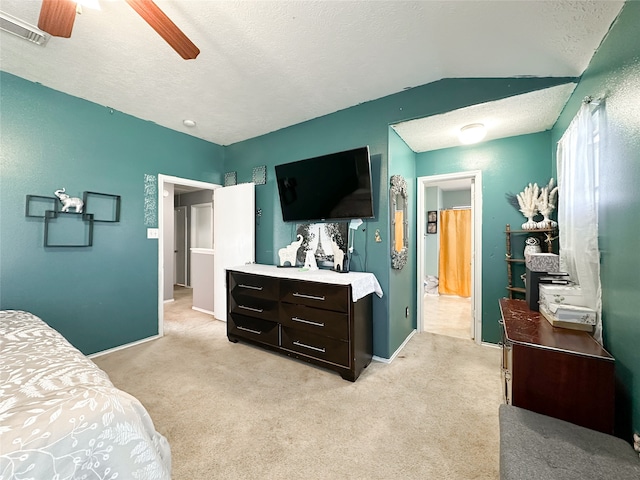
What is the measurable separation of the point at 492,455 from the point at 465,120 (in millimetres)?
2637

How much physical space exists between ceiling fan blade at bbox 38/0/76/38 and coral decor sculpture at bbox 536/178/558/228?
367 cm

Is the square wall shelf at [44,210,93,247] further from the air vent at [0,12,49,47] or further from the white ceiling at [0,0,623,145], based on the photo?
the air vent at [0,12,49,47]

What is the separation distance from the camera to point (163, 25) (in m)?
1.26

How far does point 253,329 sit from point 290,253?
95 centimetres

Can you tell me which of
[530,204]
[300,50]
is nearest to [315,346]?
[300,50]

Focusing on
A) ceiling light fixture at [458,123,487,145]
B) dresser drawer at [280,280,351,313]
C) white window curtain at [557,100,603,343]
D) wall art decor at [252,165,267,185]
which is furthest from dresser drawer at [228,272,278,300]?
ceiling light fixture at [458,123,487,145]

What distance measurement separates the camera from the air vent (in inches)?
63.4

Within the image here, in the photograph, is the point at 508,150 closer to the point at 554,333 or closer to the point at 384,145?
the point at 384,145

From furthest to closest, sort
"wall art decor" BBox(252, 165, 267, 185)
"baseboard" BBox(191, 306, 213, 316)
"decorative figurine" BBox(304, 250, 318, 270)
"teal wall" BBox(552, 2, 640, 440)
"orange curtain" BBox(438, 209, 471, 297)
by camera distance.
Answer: "orange curtain" BBox(438, 209, 471, 297) → "baseboard" BBox(191, 306, 213, 316) → "wall art decor" BBox(252, 165, 267, 185) → "decorative figurine" BBox(304, 250, 318, 270) → "teal wall" BBox(552, 2, 640, 440)

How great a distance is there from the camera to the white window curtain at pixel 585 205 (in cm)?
144

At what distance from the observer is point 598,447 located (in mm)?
1002

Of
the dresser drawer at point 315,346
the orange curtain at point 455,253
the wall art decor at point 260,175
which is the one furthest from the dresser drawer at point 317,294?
the orange curtain at point 455,253

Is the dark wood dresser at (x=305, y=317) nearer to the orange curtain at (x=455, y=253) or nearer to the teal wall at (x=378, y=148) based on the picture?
the teal wall at (x=378, y=148)

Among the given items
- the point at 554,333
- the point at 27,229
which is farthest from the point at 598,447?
the point at 27,229
